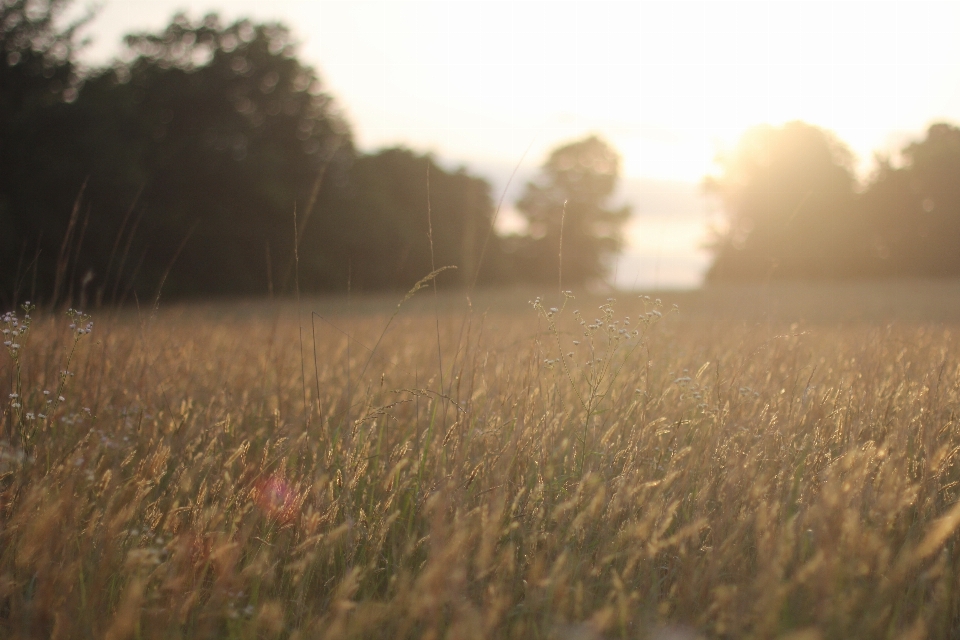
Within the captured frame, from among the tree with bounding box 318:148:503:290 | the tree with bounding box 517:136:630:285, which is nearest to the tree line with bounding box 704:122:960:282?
the tree with bounding box 318:148:503:290

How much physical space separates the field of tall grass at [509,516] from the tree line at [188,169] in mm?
10071

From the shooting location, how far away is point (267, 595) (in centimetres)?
198

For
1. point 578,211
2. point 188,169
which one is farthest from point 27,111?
point 578,211

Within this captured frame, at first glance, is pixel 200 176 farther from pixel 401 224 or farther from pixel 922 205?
pixel 922 205

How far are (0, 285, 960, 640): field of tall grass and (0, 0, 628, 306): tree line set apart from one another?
397 inches

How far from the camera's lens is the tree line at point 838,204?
5.32 m

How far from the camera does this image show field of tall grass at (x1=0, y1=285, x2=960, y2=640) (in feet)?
5.78

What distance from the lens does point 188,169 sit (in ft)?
74.1

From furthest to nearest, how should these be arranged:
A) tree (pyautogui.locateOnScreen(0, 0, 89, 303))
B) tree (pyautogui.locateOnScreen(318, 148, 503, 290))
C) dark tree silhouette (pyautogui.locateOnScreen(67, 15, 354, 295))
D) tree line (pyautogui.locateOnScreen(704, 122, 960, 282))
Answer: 1. tree (pyautogui.locateOnScreen(318, 148, 503, 290))
2. dark tree silhouette (pyautogui.locateOnScreen(67, 15, 354, 295))
3. tree (pyautogui.locateOnScreen(0, 0, 89, 303))
4. tree line (pyautogui.locateOnScreen(704, 122, 960, 282))

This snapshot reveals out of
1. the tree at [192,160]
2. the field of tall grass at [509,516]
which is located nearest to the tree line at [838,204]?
the field of tall grass at [509,516]

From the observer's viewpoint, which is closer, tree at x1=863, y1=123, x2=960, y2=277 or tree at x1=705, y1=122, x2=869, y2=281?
tree at x1=863, y1=123, x2=960, y2=277

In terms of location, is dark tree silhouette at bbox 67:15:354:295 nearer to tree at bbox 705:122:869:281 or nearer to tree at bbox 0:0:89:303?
tree at bbox 0:0:89:303

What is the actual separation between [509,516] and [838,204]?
335 inches

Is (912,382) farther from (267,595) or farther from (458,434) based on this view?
(267,595)
